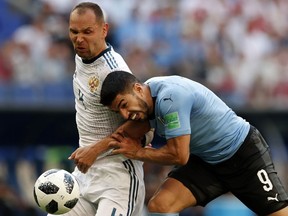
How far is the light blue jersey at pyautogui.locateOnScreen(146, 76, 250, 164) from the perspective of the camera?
878cm

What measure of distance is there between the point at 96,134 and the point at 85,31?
3.21ft

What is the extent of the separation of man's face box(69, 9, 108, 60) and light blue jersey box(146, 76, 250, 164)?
2.00 feet

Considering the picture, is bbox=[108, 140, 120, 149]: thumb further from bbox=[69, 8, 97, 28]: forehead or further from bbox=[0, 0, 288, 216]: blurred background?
bbox=[0, 0, 288, 216]: blurred background

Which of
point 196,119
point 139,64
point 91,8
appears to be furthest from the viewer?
point 139,64

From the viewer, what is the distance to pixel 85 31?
886cm

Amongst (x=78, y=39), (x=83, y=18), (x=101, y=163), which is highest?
(x=83, y=18)

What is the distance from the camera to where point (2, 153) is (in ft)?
57.7

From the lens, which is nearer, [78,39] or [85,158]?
[78,39]

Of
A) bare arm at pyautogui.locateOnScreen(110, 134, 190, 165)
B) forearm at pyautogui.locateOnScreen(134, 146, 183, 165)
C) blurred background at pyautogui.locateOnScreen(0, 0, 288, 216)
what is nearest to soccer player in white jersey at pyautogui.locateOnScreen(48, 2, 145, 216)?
bare arm at pyautogui.locateOnScreen(110, 134, 190, 165)

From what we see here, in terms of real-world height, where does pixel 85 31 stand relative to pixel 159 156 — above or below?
above

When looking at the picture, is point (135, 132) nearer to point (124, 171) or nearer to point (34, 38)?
point (124, 171)

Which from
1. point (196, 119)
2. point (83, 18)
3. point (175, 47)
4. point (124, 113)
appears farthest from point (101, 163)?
point (175, 47)

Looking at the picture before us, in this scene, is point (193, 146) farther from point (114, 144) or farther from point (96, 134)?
point (96, 134)

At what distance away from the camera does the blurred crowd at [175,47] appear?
53.0ft
